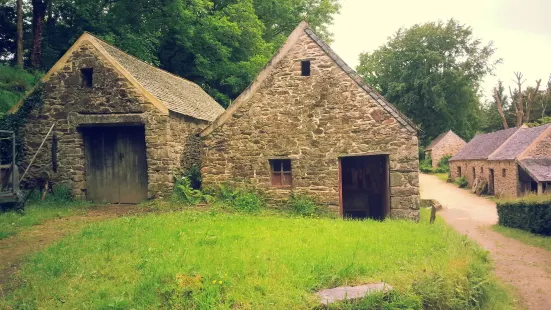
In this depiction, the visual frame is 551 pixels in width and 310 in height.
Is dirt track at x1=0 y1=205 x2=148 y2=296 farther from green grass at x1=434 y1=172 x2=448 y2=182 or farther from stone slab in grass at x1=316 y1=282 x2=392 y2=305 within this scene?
green grass at x1=434 y1=172 x2=448 y2=182

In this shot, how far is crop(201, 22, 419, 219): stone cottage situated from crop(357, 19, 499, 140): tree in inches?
1465

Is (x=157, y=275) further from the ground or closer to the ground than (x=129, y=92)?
closer to the ground

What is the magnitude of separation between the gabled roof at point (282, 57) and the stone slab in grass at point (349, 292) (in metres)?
6.89

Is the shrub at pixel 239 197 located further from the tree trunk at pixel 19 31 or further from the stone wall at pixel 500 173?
the stone wall at pixel 500 173

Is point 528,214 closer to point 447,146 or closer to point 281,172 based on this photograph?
point 281,172

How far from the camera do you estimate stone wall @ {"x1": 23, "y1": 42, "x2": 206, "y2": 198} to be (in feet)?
41.5

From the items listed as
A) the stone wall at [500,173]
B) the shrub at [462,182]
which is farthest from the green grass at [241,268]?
the shrub at [462,182]

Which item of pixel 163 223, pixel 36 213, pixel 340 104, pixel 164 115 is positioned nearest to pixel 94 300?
pixel 163 223

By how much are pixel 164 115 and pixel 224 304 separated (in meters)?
8.64

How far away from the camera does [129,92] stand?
1270 cm

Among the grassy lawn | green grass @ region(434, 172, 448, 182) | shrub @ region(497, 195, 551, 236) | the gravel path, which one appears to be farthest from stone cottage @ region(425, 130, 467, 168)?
the grassy lawn

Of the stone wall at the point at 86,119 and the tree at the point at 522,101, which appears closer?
the stone wall at the point at 86,119

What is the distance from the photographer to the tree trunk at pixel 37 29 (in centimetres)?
1919

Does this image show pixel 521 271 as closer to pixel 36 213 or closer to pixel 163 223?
pixel 163 223
